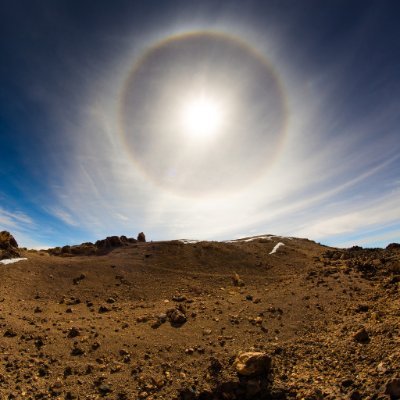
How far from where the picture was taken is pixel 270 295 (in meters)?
20.4

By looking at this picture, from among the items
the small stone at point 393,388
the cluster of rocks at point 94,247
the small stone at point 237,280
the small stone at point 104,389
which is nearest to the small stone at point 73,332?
the small stone at point 104,389

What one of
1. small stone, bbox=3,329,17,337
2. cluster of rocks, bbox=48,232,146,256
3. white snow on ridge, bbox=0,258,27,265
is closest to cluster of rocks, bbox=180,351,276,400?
small stone, bbox=3,329,17,337

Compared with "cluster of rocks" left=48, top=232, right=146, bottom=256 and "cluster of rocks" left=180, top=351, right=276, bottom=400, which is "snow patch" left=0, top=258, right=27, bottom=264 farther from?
"cluster of rocks" left=180, top=351, right=276, bottom=400

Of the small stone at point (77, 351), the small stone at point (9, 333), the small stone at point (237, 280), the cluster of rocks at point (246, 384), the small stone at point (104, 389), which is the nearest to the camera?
the cluster of rocks at point (246, 384)

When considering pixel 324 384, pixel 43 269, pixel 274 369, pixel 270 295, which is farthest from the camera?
pixel 43 269

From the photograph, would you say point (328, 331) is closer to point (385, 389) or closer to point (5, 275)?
point (385, 389)

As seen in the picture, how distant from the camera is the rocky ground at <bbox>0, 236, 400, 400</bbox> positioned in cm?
1077

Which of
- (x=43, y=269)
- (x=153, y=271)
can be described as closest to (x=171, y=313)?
(x=153, y=271)

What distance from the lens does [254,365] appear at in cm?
1131

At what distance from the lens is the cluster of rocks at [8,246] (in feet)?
84.4

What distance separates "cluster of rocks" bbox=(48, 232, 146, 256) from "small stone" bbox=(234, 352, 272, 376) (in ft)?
85.4

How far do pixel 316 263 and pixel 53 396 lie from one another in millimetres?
25847

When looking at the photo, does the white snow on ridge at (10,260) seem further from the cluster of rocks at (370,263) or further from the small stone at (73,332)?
the cluster of rocks at (370,263)

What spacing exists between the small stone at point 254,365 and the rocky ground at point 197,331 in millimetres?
35
